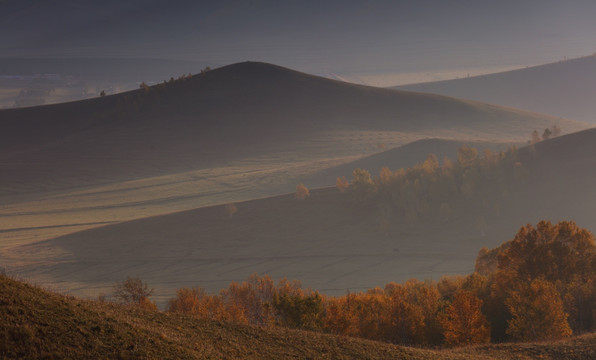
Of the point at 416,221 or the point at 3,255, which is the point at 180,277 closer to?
the point at 3,255

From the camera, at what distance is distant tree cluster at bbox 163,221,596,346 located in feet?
164

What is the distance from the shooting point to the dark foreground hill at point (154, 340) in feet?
72.9

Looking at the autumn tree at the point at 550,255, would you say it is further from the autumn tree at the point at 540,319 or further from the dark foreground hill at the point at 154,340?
the dark foreground hill at the point at 154,340

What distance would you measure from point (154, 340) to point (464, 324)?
111ft

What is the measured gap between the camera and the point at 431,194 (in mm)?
149375

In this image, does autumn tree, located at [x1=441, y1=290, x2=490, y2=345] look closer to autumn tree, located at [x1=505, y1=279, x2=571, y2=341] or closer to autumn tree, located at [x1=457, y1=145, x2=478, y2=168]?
autumn tree, located at [x1=505, y1=279, x2=571, y2=341]

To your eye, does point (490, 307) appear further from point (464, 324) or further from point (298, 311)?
point (298, 311)

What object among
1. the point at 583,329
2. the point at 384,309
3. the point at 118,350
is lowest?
the point at 583,329

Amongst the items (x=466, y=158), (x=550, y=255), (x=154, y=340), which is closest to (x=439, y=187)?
(x=466, y=158)

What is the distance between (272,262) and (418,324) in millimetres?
70478

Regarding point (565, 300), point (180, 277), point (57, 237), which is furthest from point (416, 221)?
point (57, 237)

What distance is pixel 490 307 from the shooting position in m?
57.7

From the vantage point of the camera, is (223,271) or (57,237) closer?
(223,271)

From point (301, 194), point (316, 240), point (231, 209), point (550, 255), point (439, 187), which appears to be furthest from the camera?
point (301, 194)
